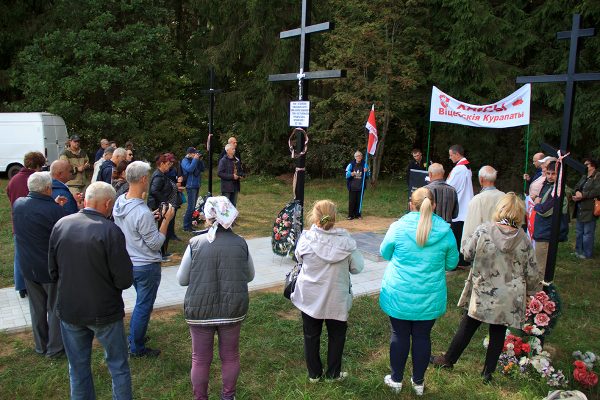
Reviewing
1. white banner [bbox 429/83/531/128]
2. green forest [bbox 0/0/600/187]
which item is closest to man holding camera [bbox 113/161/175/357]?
white banner [bbox 429/83/531/128]

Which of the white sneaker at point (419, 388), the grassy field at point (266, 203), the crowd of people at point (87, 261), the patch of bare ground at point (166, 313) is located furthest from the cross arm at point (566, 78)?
the grassy field at point (266, 203)

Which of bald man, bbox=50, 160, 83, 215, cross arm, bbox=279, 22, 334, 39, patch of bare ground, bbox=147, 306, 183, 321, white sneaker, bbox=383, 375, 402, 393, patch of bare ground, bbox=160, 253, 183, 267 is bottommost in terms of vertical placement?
patch of bare ground, bbox=147, 306, 183, 321

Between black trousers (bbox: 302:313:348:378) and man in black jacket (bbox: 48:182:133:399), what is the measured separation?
138 cm

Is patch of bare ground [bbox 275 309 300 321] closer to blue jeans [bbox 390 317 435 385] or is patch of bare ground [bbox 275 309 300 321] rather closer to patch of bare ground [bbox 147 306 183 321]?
patch of bare ground [bbox 147 306 183 321]

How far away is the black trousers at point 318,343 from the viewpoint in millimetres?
3834

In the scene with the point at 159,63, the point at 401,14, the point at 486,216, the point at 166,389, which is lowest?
the point at 166,389

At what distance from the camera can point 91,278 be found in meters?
3.17

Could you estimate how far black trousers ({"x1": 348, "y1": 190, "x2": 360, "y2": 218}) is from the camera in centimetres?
1148

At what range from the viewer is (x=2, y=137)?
53.3 feet

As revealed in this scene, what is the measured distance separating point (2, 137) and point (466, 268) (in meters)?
15.4

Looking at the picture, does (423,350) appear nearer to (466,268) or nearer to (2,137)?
(466,268)

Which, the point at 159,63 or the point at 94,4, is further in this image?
the point at 159,63

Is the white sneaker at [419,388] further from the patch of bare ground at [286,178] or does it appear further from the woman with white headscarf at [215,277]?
the patch of bare ground at [286,178]

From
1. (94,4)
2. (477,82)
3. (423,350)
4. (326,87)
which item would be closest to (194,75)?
(94,4)
